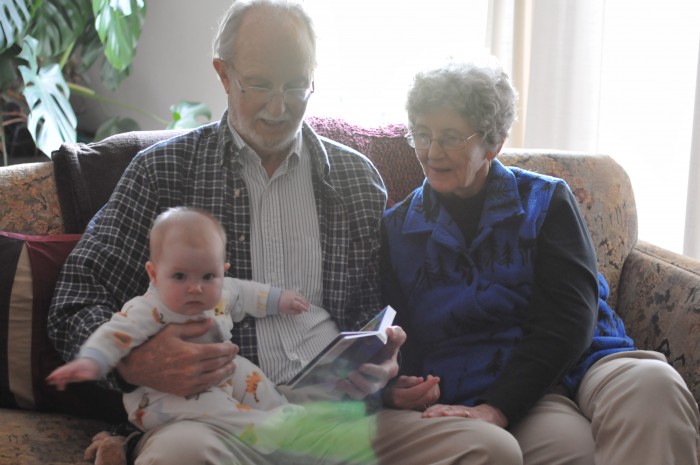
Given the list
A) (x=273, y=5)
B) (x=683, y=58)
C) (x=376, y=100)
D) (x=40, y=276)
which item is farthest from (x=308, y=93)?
(x=683, y=58)

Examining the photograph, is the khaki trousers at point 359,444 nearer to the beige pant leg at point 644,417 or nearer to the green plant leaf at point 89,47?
the beige pant leg at point 644,417

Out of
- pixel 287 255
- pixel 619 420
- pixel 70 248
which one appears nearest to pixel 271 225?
pixel 287 255

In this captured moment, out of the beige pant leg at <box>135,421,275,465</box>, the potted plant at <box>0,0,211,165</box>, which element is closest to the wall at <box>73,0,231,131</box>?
the potted plant at <box>0,0,211,165</box>

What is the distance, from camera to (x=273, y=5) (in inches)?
71.6

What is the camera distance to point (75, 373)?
1.39 meters

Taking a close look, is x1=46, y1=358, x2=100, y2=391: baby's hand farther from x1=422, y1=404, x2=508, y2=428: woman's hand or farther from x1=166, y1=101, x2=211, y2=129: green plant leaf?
x1=166, y1=101, x2=211, y2=129: green plant leaf

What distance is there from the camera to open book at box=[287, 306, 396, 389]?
1.52 meters

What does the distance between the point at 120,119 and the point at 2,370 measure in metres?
1.71

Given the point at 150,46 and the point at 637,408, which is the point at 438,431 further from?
the point at 150,46

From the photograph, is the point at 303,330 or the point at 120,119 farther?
the point at 120,119

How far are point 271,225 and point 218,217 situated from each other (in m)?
0.12

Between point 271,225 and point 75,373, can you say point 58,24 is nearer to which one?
point 271,225

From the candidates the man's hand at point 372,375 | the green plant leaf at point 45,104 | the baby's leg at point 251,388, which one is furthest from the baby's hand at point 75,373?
the green plant leaf at point 45,104

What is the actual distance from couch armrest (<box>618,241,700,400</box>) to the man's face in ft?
3.35
